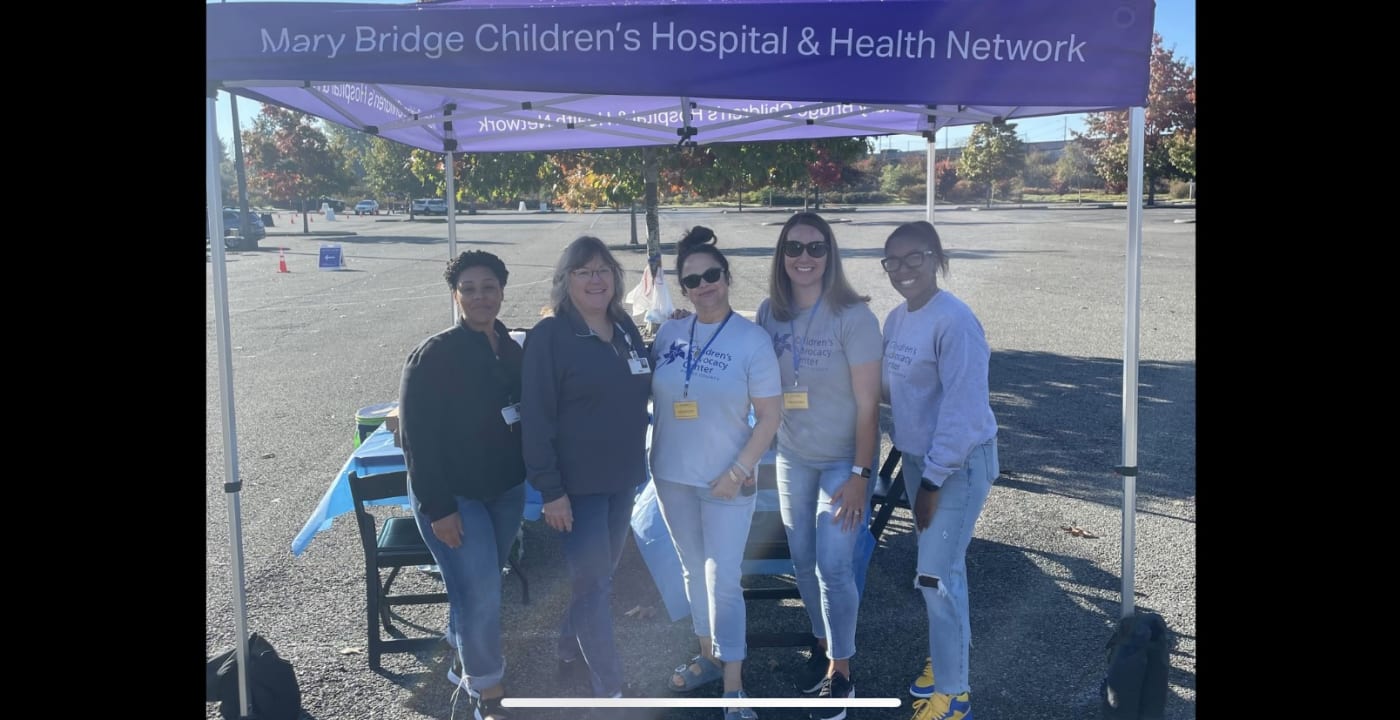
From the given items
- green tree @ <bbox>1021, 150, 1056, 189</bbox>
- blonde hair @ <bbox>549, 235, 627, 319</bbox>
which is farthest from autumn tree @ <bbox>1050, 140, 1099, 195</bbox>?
blonde hair @ <bbox>549, 235, 627, 319</bbox>

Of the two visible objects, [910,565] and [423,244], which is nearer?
[910,565]

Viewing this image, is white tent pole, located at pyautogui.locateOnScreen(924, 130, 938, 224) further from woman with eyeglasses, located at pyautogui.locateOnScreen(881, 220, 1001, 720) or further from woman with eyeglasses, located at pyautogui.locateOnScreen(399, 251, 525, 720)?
woman with eyeglasses, located at pyautogui.locateOnScreen(399, 251, 525, 720)

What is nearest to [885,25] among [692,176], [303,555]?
[303,555]

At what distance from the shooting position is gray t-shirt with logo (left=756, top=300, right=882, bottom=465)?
10.9 ft

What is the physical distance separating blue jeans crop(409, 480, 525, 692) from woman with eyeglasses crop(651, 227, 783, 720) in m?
0.63

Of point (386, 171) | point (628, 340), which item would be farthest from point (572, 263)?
point (386, 171)

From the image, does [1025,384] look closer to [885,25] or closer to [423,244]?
[885,25]

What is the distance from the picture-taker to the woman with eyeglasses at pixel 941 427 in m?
3.16

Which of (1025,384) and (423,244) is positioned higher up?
(423,244)

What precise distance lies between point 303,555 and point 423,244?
32180 millimetres

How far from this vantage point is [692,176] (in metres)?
9.04

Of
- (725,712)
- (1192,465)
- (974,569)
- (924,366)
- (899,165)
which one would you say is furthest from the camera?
(899,165)

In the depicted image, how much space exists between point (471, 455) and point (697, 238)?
1.11 metres

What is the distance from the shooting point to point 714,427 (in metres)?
3.29
